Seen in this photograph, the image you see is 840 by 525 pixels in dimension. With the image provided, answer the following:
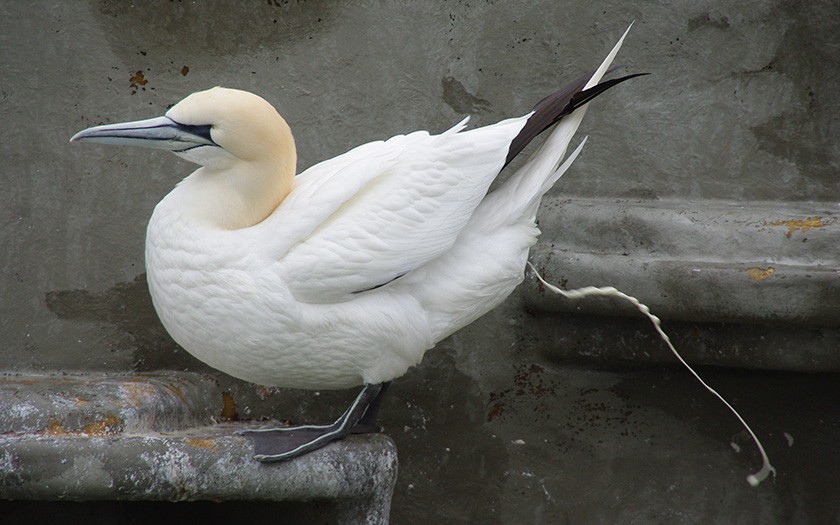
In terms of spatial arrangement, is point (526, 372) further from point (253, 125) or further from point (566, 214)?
point (253, 125)

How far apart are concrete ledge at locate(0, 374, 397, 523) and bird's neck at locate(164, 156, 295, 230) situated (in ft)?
1.55

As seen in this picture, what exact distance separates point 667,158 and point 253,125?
1.40 m

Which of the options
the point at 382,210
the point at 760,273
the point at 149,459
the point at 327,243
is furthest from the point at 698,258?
the point at 149,459

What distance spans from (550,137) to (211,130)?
2.71ft

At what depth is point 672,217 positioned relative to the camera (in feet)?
9.77

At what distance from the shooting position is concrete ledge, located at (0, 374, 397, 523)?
6.40ft

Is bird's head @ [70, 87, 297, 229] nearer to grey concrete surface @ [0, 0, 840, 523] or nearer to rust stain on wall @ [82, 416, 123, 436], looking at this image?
rust stain on wall @ [82, 416, 123, 436]

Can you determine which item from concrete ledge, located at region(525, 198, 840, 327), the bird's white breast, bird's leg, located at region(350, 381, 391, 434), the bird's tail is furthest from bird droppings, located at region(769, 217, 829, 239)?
bird's leg, located at region(350, 381, 391, 434)

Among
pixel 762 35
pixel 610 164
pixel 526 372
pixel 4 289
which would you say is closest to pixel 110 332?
pixel 4 289

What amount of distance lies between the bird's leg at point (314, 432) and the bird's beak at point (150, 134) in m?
0.69

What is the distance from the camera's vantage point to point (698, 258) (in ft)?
9.37

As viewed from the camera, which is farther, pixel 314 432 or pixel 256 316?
pixel 314 432

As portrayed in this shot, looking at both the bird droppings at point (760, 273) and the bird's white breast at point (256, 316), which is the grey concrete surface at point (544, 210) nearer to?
the bird droppings at point (760, 273)

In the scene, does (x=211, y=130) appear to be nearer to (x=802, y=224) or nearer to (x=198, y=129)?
(x=198, y=129)
